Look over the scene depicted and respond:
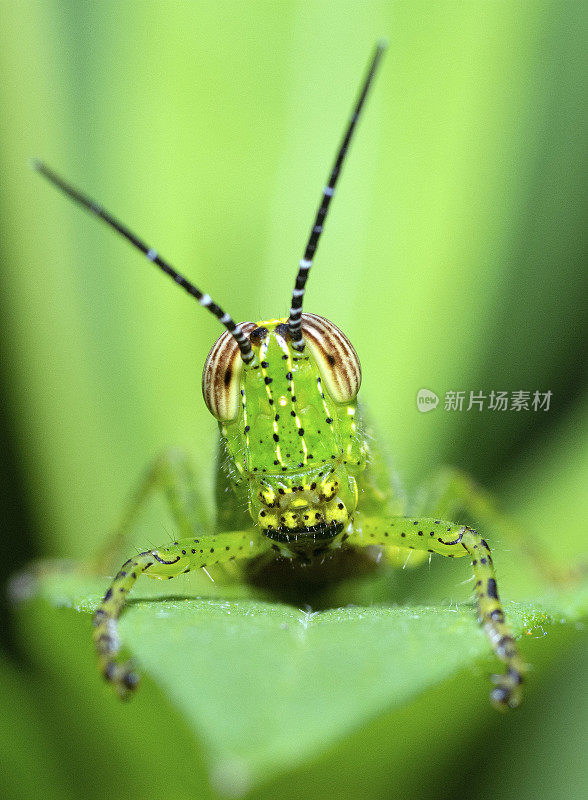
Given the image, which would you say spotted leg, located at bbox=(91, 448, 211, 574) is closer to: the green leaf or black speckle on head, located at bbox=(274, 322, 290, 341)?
black speckle on head, located at bbox=(274, 322, 290, 341)

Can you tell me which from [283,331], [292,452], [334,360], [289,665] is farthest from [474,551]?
[289,665]

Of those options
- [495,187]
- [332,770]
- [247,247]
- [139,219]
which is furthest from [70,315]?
[332,770]

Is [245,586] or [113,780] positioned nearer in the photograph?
[113,780]

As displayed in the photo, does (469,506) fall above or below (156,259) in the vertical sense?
below

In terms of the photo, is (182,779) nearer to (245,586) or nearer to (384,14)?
(245,586)

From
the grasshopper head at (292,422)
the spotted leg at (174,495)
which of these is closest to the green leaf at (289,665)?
the grasshopper head at (292,422)

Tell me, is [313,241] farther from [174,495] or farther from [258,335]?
[174,495]
